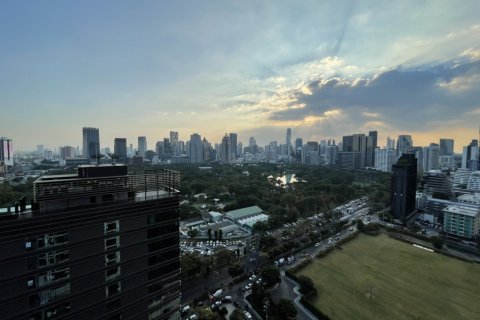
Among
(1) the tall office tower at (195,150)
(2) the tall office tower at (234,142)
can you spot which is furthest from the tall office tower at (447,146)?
(1) the tall office tower at (195,150)

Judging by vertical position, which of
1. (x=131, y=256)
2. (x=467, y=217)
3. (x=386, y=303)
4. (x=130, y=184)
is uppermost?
(x=130, y=184)

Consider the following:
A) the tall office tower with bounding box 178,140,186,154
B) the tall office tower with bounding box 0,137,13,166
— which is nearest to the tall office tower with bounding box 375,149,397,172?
the tall office tower with bounding box 178,140,186,154

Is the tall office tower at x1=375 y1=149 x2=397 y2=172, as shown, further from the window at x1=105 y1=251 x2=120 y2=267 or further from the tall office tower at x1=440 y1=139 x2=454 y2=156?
the window at x1=105 y1=251 x2=120 y2=267

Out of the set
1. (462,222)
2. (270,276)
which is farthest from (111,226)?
(462,222)

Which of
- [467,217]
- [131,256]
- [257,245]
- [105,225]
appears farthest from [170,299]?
[467,217]

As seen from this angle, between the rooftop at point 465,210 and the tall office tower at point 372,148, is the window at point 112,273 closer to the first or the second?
the rooftop at point 465,210

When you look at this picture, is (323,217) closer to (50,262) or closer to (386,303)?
(386,303)

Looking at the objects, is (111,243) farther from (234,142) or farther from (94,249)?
(234,142)
